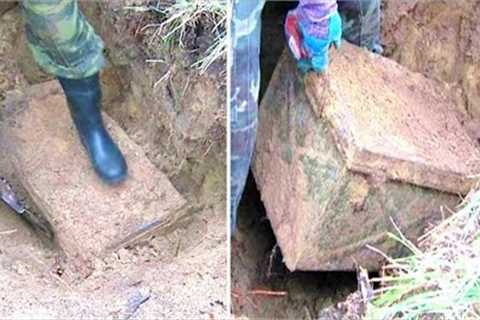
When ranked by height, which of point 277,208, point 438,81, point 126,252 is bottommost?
point 126,252

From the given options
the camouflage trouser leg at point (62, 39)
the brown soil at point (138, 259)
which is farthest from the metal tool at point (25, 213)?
A: the camouflage trouser leg at point (62, 39)

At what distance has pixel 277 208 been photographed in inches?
97.2

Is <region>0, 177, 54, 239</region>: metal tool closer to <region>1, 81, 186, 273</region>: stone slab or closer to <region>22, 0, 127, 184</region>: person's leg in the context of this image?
<region>1, 81, 186, 273</region>: stone slab

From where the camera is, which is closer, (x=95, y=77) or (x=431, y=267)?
(x=431, y=267)

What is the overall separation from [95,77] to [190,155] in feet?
1.25

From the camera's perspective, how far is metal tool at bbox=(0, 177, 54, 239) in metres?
2.77

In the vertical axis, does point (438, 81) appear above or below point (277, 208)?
above

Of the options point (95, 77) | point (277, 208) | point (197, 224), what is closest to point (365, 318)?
point (277, 208)

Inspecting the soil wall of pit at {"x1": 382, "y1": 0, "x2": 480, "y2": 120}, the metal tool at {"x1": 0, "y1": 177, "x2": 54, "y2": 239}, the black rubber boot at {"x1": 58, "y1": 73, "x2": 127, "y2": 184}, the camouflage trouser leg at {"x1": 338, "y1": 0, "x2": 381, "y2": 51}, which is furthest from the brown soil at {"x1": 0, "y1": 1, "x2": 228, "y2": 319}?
the soil wall of pit at {"x1": 382, "y1": 0, "x2": 480, "y2": 120}

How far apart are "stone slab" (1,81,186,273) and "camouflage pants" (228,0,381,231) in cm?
33

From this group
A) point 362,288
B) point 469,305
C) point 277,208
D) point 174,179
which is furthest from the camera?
point 174,179

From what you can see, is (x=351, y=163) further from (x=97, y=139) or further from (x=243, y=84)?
(x=97, y=139)

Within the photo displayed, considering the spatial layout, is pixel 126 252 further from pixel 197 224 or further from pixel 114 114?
pixel 114 114

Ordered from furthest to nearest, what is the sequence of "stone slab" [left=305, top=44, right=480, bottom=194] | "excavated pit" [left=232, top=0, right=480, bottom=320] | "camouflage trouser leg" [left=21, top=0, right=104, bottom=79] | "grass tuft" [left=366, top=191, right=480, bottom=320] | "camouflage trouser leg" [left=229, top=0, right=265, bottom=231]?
"excavated pit" [left=232, top=0, right=480, bottom=320]
"camouflage trouser leg" [left=21, top=0, right=104, bottom=79]
"stone slab" [left=305, top=44, right=480, bottom=194]
"camouflage trouser leg" [left=229, top=0, right=265, bottom=231]
"grass tuft" [left=366, top=191, right=480, bottom=320]
